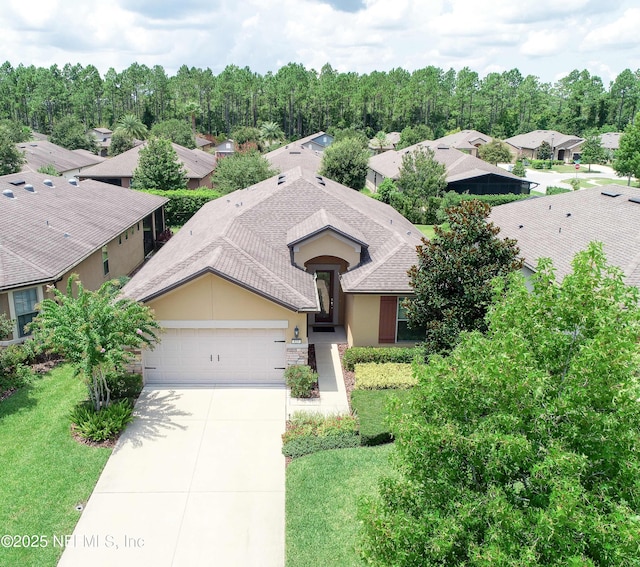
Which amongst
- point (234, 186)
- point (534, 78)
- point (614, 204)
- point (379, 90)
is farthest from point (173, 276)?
point (534, 78)

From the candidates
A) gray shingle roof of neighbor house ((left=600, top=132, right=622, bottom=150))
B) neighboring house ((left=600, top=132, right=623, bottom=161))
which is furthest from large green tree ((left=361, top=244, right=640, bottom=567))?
gray shingle roof of neighbor house ((left=600, top=132, right=622, bottom=150))

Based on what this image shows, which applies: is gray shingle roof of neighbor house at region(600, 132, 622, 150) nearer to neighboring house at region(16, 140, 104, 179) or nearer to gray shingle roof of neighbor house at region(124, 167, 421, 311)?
neighboring house at region(16, 140, 104, 179)

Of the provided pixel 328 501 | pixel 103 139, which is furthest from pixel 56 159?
pixel 328 501

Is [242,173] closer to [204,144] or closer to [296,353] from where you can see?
[296,353]

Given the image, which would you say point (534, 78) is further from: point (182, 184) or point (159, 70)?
point (182, 184)

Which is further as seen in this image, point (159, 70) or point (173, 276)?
point (159, 70)
